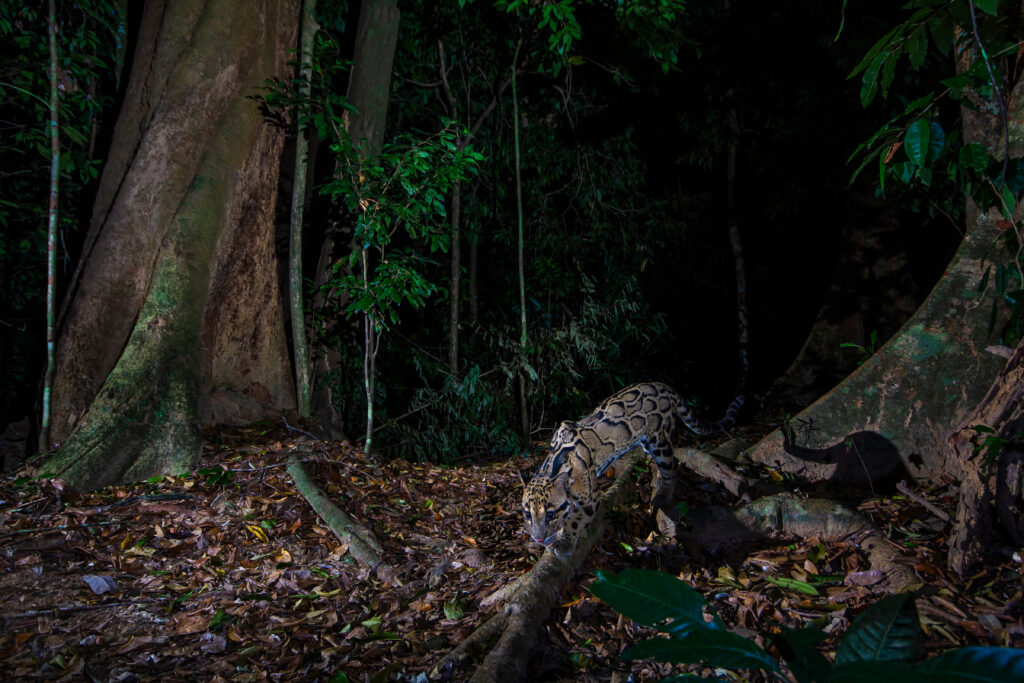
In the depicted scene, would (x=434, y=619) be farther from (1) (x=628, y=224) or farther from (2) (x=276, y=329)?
(1) (x=628, y=224)

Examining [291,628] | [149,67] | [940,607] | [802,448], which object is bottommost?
[291,628]

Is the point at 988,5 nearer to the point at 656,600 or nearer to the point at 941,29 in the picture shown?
the point at 941,29

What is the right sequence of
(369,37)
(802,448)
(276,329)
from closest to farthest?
(802,448), (276,329), (369,37)

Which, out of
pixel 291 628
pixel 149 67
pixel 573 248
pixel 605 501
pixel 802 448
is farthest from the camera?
pixel 573 248

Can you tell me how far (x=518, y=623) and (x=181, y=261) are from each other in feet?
15.7

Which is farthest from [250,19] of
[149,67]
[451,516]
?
[451,516]

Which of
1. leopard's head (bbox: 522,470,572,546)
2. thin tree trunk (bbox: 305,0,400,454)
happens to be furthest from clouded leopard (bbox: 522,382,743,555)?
thin tree trunk (bbox: 305,0,400,454)

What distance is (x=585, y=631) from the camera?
11.0 ft

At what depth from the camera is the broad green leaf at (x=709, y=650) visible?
1013 mm

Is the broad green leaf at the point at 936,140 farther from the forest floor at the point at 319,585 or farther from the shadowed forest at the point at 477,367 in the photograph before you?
the forest floor at the point at 319,585

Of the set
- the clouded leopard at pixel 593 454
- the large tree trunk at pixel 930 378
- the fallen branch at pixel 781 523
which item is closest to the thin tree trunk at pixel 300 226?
the clouded leopard at pixel 593 454

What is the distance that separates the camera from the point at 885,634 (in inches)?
40.5

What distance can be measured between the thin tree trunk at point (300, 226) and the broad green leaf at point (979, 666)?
643 centimetres

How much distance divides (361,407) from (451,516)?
3.93 metres
